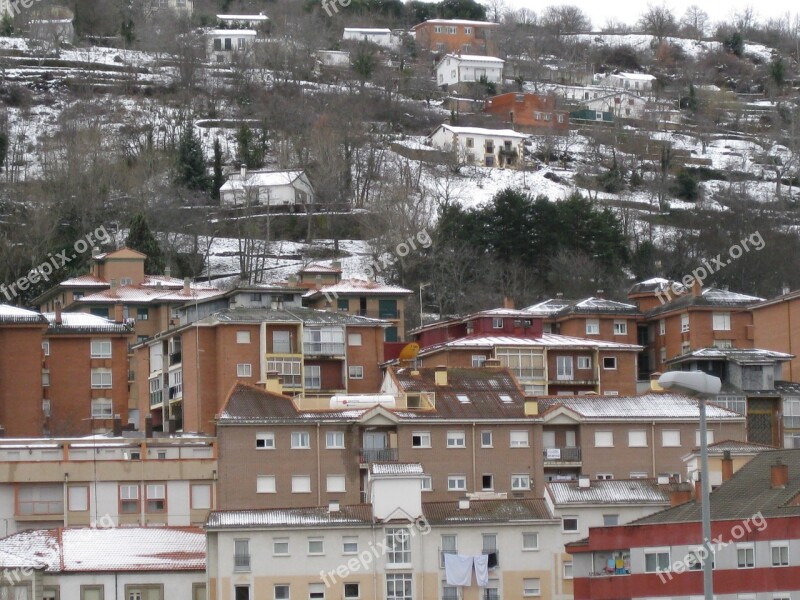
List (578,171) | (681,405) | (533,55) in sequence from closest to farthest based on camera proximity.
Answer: (681,405), (578,171), (533,55)

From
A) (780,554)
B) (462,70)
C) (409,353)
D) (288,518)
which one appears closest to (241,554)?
(288,518)

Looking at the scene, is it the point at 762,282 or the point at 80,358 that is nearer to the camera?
the point at 80,358

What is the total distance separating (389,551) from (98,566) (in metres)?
8.35

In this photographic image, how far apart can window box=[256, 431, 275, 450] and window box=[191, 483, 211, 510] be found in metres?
4.47

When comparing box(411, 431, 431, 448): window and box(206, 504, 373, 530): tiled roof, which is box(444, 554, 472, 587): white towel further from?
box(411, 431, 431, 448): window

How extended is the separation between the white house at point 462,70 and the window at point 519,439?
4246 inches

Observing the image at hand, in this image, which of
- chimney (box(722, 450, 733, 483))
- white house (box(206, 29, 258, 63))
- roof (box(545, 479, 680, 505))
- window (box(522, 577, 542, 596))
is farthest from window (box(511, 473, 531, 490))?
white house (box(206, 29, 258, 63))

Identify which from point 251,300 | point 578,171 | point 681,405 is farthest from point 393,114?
point 681,405

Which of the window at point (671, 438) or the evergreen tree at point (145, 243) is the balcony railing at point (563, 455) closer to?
the window at point (671, 438)

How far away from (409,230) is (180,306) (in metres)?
23.9

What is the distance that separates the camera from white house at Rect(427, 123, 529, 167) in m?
146

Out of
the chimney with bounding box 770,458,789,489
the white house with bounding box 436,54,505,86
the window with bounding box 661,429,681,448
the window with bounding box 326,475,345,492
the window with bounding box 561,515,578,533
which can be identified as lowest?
the window with bounding box 326,475,345,492

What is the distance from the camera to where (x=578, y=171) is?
14700 cm

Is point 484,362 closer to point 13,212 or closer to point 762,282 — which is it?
point 762,282
